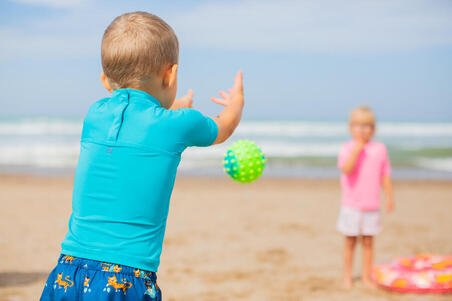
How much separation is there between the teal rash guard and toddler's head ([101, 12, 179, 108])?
7 centimetres

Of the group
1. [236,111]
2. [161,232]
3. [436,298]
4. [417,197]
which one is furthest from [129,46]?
[417,197]

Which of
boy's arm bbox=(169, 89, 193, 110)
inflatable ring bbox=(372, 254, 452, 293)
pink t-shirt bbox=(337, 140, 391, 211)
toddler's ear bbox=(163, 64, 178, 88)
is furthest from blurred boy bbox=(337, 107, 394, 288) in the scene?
toddler's ear bbox=(163, 64, 178, 88)

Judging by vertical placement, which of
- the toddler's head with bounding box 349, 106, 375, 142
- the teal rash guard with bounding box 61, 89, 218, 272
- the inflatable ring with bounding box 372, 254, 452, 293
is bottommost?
the inflatable ring with bounding box 372, 254, 452, 293

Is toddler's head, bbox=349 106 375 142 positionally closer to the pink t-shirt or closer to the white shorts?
the pink t-shirt

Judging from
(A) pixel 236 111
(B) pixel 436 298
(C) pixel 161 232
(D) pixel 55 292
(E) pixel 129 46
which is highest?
(E) pixel 129 46

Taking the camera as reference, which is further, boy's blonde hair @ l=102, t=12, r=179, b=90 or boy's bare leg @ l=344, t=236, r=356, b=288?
boy's bare leg @ l=344, t=236, r=356, b=288

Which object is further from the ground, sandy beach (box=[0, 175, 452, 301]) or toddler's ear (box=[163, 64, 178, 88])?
toddler's ear (box=[163, 64, 178, 88])

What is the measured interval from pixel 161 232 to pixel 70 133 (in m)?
31.3

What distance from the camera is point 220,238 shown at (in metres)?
7.91

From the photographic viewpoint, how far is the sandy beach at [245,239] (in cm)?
559

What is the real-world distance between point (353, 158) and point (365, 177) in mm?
285

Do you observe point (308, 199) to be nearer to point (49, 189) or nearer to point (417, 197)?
point (417, 197)

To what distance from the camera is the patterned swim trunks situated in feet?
6.43

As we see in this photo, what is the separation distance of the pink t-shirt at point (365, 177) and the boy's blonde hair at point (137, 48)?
3867 millimetres
